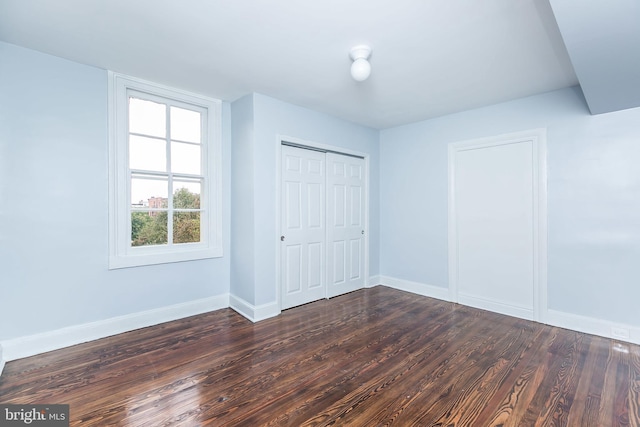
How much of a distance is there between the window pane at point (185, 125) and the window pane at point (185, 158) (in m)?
0.09

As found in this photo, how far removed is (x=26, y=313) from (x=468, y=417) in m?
3.40

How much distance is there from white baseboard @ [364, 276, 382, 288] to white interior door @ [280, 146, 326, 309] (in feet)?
2.91

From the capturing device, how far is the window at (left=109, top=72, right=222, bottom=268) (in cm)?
283

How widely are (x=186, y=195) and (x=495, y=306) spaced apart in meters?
3.91

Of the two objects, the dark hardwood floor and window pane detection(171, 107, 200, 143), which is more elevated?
window pane detection(171, 107, 200, 143)

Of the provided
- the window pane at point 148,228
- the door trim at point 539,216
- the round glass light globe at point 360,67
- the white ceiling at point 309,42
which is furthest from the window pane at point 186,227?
the door trim at point 539,216

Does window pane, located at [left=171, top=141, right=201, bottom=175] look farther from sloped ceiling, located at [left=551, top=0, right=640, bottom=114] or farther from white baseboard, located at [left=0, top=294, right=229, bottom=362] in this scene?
sloped ceiling, located at [left=551, top=0, right=640, bottom=114]

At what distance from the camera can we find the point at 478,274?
3.69 m

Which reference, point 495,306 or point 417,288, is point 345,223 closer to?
point 417,288

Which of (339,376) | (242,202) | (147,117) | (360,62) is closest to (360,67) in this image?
(360,62)

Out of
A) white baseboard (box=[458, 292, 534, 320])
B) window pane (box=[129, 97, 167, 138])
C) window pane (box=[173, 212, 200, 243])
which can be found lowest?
white baseboard (box=[458, 292, 534, 320])

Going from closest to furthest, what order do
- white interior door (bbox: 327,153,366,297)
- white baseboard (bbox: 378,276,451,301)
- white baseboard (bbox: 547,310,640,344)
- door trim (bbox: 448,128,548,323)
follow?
white baseboard (bbox: 547,310,640,344) → door trim (bbox: 448,128,548,323) → white baseboard (bbox: 378,276,451,301) → white interior door (bbox: 327,153,366,297)

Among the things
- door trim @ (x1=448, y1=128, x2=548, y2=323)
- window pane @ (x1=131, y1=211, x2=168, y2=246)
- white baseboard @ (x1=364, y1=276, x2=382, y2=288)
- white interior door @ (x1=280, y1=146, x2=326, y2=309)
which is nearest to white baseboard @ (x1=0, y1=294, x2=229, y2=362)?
window pane @ (x1=131, y1=211, x2=168, y2=246)

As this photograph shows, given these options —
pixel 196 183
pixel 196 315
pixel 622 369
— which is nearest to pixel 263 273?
pixel 196 315
